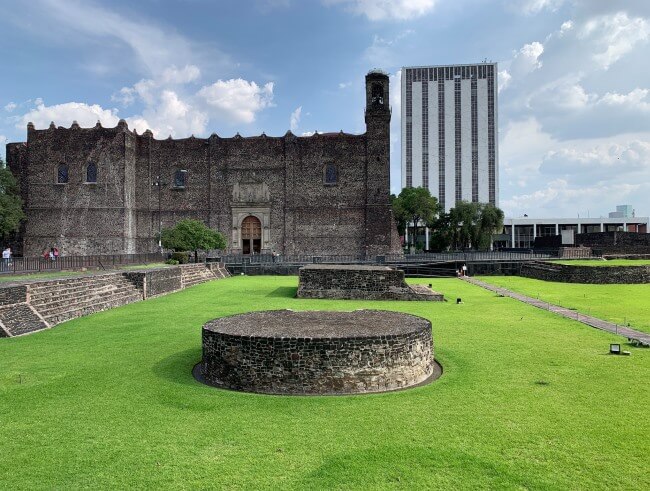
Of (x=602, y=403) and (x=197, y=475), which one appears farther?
(x=602, y=403)

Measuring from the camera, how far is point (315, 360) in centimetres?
689

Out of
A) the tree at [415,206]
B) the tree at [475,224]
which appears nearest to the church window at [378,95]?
the tree at [415,206]

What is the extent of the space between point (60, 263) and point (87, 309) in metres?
8.97

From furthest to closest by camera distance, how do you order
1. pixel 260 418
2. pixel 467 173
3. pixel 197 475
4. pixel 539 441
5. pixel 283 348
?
pixel 467 173 < pixel 283 348 < pixel 260 418 < pixel 539 441 < pixel 197 475

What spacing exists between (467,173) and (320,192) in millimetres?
55476

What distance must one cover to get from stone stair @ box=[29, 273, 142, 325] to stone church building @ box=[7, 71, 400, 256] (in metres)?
24.4

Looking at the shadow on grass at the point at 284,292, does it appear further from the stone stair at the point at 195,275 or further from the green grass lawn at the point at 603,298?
the green grass lawn at the point at 603,298

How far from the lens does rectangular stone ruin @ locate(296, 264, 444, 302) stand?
18.9 meters

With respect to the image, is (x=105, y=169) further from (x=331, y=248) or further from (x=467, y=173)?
(x=467, y=173)

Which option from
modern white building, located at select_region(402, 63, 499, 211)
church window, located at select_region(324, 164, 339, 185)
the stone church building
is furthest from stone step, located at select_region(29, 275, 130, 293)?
modern white building, located at select_region(402, 63, 499, 211)

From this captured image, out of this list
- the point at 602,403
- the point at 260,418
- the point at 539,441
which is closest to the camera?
the point at 539,441

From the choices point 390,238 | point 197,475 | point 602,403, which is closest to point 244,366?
point 197,475

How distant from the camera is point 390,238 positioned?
134 ft

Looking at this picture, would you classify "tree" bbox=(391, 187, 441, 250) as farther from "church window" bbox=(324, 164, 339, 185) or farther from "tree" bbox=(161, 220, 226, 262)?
"tree" bbox=(161, 220, 226, 262)
